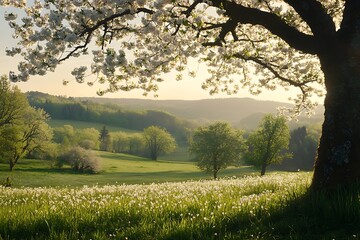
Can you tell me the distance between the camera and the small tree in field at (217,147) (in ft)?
228

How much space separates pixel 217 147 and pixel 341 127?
6164cm

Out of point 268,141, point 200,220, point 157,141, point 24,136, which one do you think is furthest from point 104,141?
point 200,220

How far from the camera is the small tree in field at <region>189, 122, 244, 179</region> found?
69.6m

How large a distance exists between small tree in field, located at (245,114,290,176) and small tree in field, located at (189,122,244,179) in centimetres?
493

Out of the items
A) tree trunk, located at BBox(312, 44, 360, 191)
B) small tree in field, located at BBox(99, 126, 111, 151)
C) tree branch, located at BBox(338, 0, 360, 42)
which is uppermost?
tree branch, located at BBox(338, 0, 360, 42)

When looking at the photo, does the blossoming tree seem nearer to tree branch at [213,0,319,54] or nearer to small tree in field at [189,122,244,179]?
tree branch at [213,0,319,54]

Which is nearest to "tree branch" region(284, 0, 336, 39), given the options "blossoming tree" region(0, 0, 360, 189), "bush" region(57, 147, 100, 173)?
"blossoming tree" region(0, 0, 360, 189)

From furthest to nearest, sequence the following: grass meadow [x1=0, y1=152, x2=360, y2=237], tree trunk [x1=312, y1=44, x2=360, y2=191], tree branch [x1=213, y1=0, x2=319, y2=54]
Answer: tree branch [x1=213, y1=0, x2=319, y2=54]
tree trunk [x1=312, y1=44, x2=360, y2=191]
grass meadow [x1=0, y1=152, x2=360, y2=237]

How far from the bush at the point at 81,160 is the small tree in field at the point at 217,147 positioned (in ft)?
101

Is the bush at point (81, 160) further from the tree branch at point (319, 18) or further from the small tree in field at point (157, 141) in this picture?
the tree branch at point (319, 18)

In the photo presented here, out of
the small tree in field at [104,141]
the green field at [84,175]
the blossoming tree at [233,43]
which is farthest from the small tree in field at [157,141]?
the blossoming tree at [233,43]

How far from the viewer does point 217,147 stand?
7019 cm

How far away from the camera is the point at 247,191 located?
12062 millimetres

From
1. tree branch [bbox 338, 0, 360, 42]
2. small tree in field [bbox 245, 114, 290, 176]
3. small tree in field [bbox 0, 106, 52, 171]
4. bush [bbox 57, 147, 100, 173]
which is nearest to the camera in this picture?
tree branch [bbox 338, 0, 360, 42]
